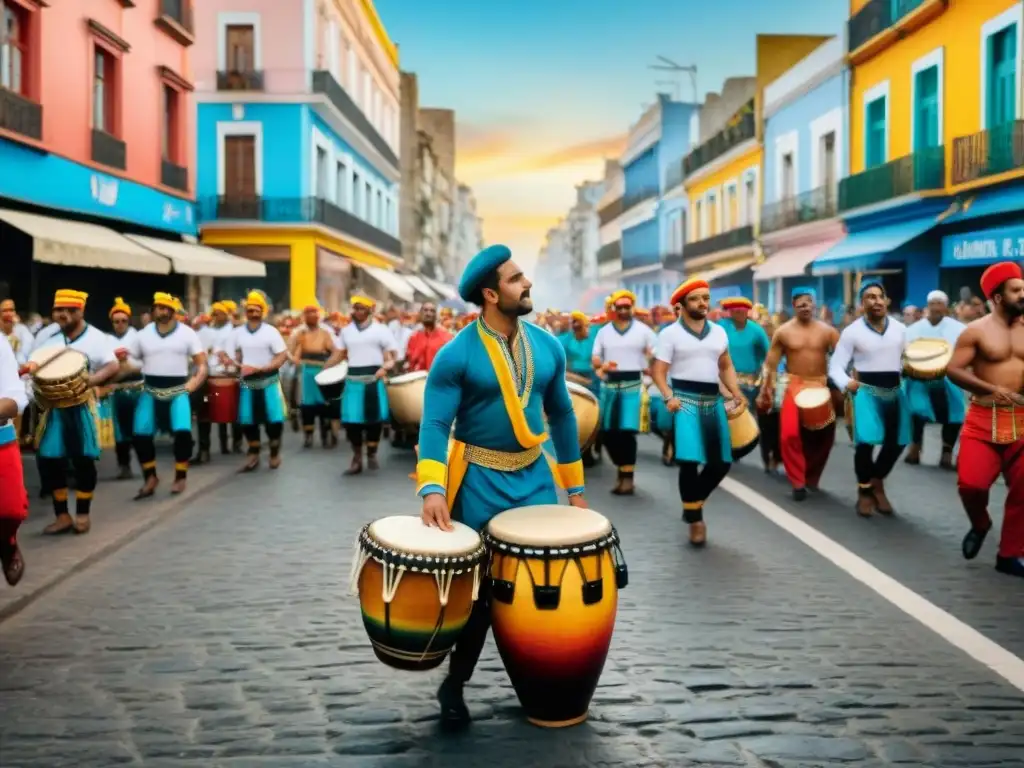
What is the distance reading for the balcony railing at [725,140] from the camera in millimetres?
39969

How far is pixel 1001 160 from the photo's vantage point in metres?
21.4

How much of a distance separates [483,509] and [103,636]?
2.39 meters

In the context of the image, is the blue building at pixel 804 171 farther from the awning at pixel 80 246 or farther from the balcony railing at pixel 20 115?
the balcony railing at pixel 20 115

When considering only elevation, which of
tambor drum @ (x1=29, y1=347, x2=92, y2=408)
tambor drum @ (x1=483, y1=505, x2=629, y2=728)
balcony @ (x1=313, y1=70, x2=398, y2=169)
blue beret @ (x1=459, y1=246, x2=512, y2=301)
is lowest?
tambor drum @ (x1=483, y1=505, x2=629, y2=728)

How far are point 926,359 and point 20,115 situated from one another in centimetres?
1402

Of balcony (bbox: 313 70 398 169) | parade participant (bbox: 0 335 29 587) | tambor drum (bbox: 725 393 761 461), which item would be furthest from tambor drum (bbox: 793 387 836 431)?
balcony (bbox: 313 70 398 169)

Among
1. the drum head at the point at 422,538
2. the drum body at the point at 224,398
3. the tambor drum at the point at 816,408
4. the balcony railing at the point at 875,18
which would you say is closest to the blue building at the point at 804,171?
the balcony railing at the point at 875,18

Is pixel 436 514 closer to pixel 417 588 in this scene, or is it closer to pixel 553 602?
pixel 417 588

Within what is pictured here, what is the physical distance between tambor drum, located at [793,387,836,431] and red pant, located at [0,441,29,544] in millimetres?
6608

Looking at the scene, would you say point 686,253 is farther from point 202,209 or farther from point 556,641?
point 556,641

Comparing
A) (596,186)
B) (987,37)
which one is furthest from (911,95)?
(596,186)

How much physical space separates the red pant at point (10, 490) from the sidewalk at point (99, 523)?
1.79 feet

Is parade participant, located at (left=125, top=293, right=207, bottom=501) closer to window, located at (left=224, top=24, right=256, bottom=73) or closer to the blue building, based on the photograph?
the blue building

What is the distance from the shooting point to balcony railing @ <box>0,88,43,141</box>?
1852 centimetres
